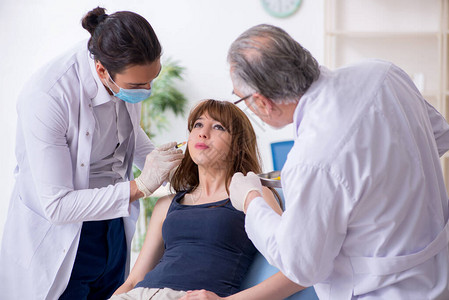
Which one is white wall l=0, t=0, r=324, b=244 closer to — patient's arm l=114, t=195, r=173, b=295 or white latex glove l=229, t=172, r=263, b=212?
patient's arm l=114, t=195, r=173, b=295

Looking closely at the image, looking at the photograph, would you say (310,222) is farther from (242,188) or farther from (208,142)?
(208,142)

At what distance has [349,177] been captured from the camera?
0.97m

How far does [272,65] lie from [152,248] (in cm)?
105

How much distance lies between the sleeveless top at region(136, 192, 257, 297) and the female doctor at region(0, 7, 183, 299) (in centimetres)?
18

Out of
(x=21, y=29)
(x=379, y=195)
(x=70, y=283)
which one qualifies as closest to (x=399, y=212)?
(x=379, y=195)

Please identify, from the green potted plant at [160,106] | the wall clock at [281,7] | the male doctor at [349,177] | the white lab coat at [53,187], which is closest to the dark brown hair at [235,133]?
the white lab coat at [53,187]

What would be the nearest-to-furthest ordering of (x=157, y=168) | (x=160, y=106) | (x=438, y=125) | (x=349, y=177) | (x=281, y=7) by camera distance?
(x=349, y=177), (x=438, y=125), (x=157, y=168), (x=160, y=106), (x=281, y=7)

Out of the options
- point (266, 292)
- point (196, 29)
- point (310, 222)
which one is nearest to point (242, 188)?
point (310, 222)

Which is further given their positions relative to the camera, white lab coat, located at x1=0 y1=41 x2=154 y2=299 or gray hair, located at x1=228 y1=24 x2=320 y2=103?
white lab coat, located at x1=0 y1=41 x2=154 y2=299

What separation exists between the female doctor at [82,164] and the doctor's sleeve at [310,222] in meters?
0.69

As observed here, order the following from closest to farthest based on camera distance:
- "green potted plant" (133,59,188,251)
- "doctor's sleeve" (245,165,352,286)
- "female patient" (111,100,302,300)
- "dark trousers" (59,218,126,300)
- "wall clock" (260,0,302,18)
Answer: "doctor's sleeve" (245,165,352,286) < "female patient" (111,100,302,300) < "dark trousers" (59,218,126,300) < "green potted plant" (133,59,188,251) < "wall clock" (260,0,302,18)

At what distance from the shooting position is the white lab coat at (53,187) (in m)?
1.53

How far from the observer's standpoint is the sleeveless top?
158 cm

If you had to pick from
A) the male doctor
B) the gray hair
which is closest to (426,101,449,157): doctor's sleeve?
the male doctor
